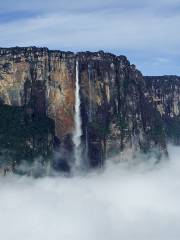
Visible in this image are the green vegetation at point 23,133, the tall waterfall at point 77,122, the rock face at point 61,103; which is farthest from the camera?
the tall waterfall at point 77,122

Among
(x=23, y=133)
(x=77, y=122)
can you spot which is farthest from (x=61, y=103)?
(x=23, y=133)

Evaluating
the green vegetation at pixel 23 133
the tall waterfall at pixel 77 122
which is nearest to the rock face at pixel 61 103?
the green vegetation at pixel 23 133

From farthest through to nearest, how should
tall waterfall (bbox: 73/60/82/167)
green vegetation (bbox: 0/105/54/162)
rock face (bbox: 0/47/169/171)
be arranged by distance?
tall waterfall (bbox: 73/60/82/167) < rock face (bbox: 0/47/169/171) < green vegetation (bbox: 0/105/54/162)

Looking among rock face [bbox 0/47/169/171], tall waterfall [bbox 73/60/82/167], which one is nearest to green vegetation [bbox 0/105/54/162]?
rock face [bbox 0/47/169/171]

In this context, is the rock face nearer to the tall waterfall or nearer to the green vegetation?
the green vegetation

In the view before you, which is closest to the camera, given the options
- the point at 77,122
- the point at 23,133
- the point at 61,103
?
the point at 23,133

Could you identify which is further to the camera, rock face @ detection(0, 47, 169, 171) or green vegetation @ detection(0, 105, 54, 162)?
rock face @ detection(0, 47, 169, 171)

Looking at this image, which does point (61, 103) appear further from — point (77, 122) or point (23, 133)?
point (23, 133)

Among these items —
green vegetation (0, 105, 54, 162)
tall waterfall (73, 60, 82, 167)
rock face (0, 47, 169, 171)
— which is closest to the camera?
green vegetation (0, 105, 54, 162)

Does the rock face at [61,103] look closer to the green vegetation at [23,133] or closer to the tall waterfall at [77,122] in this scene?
the green vegetation at [23,133]

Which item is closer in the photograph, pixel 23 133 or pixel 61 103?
pixel 23 133
